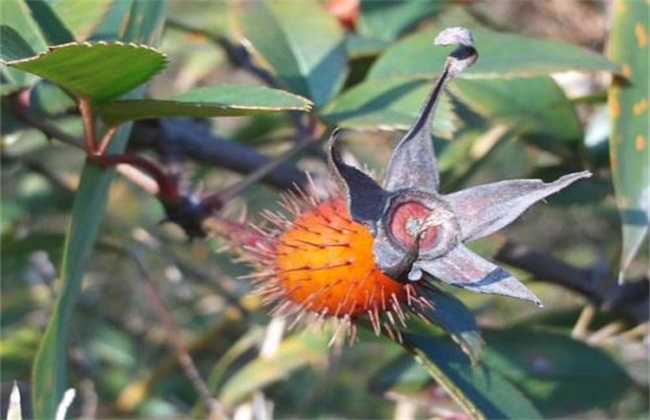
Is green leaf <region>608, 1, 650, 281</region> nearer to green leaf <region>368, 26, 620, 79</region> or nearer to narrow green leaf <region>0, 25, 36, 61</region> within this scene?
green leaf <region>368, 26, 620, 79</region>

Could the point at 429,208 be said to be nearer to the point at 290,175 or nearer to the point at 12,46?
the point at 12,46

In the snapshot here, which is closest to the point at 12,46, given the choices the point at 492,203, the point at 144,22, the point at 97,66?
the point at 97,66

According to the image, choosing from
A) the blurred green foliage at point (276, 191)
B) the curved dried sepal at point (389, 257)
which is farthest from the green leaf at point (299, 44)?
the curved dried sepal at point (389, 257)

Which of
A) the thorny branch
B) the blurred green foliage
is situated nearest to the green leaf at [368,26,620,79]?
the blurred green foliage

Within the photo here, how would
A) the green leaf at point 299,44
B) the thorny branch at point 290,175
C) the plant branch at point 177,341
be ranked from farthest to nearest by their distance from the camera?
the plant branch at point 177,341
the thorny branch at point 290,175
the green leaf at point 299,44

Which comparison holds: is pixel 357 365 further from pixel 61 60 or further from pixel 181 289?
pixel 61 60

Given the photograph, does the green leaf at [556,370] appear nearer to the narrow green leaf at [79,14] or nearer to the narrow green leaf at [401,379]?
the narrow green leaf at [401,379]

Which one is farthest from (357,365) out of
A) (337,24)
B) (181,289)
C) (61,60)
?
(61,60)
